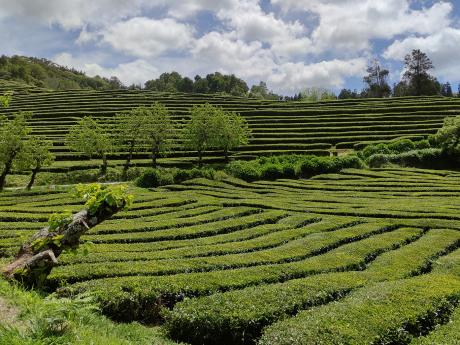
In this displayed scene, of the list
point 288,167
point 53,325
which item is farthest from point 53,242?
point 288,167

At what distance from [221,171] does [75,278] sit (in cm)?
3567

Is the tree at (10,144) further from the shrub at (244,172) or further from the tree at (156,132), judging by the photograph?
the shrub at (244,172)

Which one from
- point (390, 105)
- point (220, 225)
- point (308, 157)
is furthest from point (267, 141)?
point (220, 225)

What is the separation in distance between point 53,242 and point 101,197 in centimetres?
183

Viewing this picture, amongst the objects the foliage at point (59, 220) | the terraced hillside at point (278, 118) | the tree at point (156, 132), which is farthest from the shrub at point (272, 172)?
the foliage at point (59, 220)

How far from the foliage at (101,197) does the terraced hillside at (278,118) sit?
51.4m

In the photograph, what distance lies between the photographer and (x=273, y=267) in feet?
55.6

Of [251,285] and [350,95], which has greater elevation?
[350,95]

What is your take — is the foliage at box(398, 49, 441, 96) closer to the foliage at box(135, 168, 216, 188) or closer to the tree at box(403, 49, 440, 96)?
the tree at box(403, 49, 440, 96)

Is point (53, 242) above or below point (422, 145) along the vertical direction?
below

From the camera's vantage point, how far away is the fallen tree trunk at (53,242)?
39.2 ft

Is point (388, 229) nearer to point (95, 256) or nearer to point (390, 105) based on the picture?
point (95, 256)

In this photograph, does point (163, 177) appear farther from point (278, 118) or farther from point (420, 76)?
point (420, 76)

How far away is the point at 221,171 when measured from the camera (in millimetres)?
50688
